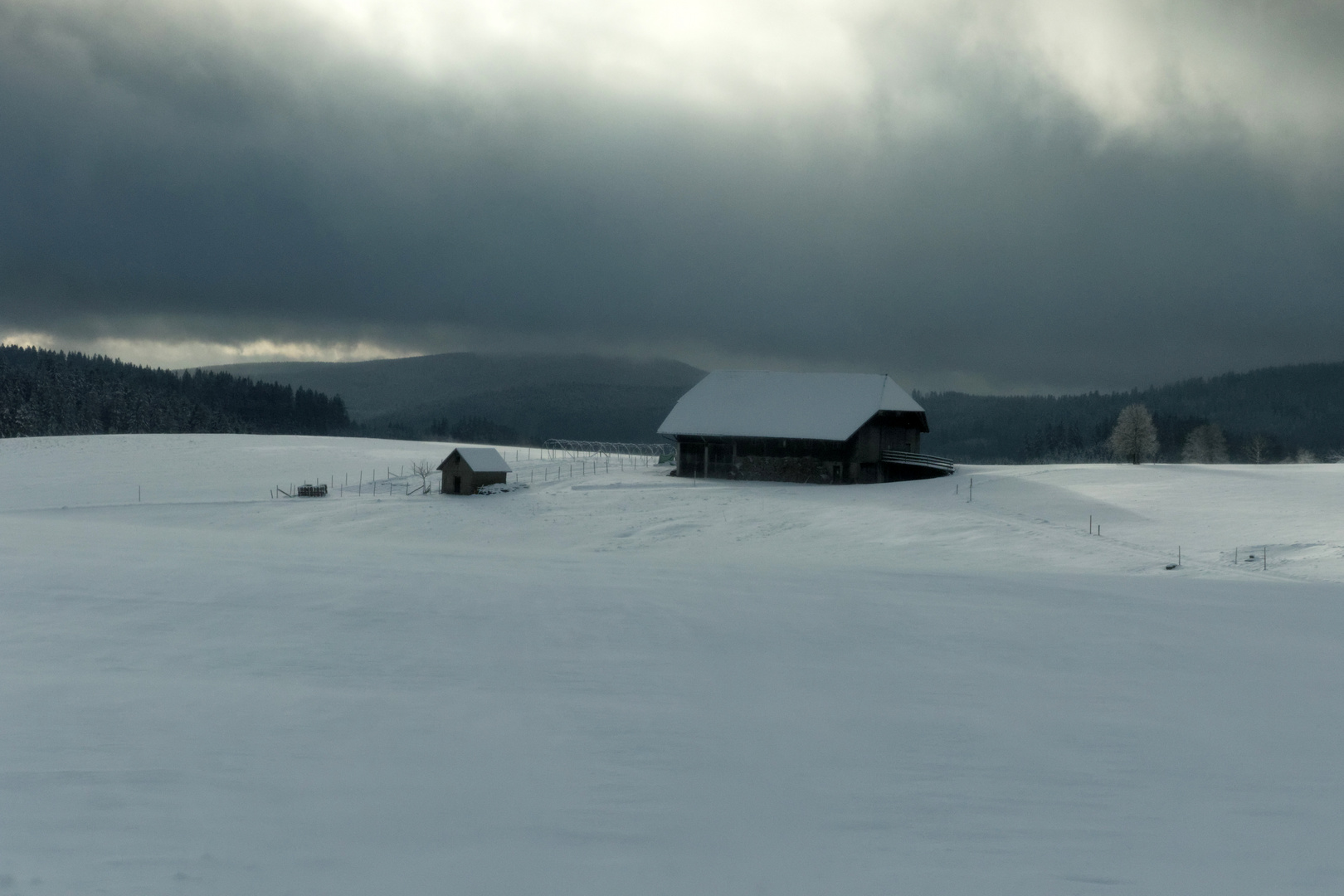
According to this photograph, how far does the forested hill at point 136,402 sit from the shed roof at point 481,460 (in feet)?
304

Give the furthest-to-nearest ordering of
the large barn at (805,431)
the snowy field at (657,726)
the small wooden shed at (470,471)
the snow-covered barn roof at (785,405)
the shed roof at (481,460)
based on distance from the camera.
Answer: the snow-covered barn roof at (785,405), the large barn at (805,431), the shed roof at (481,460), the small wooden shed at (470,471), the snowy field at (657,726)

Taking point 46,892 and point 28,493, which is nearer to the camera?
point 46,892

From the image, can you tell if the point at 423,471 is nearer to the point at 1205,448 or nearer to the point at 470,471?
the point at 470,471

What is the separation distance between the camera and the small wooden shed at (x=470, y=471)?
48.8 metres

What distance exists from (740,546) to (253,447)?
174 ft

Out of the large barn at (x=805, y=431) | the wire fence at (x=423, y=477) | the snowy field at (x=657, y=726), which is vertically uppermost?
the large barn at (x=805, y=431)

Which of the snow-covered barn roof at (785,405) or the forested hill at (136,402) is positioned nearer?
the snow-covered barn roof at (785,405)

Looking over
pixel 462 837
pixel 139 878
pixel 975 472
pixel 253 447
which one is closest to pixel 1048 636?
pixel 462 837

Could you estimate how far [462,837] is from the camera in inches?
290

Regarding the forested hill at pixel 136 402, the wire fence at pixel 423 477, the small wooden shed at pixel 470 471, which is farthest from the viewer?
the forested hill at pixel 136 402

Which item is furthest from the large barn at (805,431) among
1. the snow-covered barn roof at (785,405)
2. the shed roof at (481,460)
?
the shed roof at (481,460)

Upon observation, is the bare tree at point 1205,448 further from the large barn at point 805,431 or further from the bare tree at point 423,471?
the bare tree at point 423,471

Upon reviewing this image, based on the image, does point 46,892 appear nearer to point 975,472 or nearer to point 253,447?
point 975,472

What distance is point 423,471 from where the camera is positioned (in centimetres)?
5625
